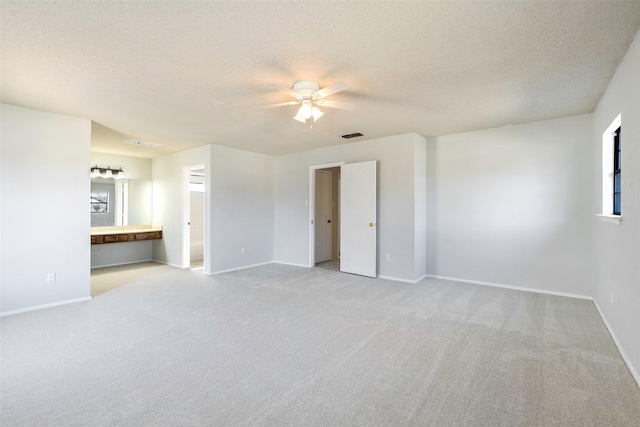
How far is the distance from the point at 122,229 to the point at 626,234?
7.77 m

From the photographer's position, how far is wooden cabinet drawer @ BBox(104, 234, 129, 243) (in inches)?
224

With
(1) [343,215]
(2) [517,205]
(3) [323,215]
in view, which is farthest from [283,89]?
(3) [323,215]

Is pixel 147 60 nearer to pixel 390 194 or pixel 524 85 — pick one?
pixel 524 85

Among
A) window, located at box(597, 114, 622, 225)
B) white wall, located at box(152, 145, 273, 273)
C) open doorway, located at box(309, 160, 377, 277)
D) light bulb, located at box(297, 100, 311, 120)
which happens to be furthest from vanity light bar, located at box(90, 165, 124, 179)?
window, located at box(597, 114, 622, 225)

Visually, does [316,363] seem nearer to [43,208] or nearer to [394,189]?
[394,189]

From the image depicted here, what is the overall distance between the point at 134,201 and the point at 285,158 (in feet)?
11.5

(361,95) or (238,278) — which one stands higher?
(361,95)

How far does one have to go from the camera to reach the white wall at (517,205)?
3861 mm

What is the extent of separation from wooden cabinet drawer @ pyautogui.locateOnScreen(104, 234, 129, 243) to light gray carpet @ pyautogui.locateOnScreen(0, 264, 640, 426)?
218 centimetres

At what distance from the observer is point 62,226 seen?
3742 millimetres

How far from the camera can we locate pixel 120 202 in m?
6.38

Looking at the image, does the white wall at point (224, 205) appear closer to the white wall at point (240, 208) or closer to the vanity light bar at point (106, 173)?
the white wall at point (240, 208)

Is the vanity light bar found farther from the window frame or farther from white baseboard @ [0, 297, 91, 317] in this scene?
the window frame

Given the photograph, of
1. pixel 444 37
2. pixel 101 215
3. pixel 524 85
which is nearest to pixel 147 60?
pixel 444 37
